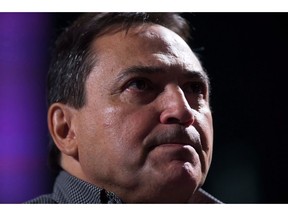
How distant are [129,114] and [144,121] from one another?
0.04 metres

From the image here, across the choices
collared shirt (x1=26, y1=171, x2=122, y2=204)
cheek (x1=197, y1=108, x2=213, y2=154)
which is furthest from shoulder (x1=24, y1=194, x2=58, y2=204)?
cheek (x1=197, y1=108, x2=213, y2=154)

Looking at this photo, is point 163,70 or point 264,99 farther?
point 264,99

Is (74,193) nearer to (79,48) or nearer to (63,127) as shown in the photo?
(63,127)

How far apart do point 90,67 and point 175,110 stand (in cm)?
22

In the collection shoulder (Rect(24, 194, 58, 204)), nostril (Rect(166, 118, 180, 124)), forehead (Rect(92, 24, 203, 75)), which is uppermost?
forehead (Rect(92, 24, 203, 75))

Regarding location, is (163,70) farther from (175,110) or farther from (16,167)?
(16,167)

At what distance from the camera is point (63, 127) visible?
1.09 meters

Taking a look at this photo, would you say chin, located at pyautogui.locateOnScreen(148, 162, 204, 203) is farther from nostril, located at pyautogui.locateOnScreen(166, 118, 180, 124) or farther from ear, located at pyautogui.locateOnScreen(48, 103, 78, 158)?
ear, located at pyautogui.locateOnScreen(48, 103, 78, 158)

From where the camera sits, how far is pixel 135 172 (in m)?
1.00

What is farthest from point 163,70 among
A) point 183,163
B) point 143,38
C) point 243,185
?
point 243,185

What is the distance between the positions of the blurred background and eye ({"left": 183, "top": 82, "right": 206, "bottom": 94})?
40 mm

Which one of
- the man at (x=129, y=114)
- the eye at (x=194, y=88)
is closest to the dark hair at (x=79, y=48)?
the man at (x=129, y=114)

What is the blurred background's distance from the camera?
1.12m

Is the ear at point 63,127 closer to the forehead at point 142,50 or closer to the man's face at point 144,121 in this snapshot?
the man's face at point 144,121
